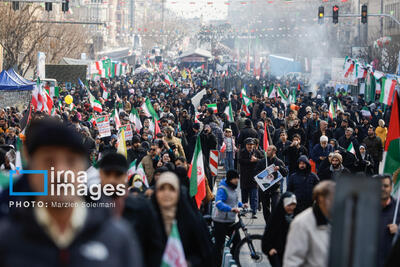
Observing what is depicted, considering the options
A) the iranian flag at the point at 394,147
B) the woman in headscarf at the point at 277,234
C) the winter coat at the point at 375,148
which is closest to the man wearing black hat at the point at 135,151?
the iranian flag at the point at 394,147

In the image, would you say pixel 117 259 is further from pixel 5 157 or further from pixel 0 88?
pixel 0 88

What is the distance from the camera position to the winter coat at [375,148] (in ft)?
56.8

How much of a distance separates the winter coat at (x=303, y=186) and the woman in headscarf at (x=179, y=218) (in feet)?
15.1

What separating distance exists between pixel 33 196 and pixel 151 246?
211 cm

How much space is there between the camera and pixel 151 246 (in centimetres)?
520

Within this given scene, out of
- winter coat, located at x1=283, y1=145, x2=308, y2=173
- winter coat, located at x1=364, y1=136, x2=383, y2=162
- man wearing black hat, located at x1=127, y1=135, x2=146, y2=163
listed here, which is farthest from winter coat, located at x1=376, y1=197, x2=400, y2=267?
winter coat, located at x1=364, y1=136, x2=383, y2=162

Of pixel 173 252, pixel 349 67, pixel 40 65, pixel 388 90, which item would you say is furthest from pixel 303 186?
pixel 40 65

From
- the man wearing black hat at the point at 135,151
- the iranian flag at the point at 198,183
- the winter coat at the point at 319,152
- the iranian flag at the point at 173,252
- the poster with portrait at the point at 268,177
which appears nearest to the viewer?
the iranian flag at the point at 173,252

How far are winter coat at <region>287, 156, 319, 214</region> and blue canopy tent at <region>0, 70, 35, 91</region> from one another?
18987 millimetres

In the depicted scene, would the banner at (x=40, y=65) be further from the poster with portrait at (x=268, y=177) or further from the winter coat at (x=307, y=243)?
the winter coat at (x=307, y=243)

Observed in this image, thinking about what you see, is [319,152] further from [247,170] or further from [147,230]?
[147,230]

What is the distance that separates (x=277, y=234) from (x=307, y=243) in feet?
7.28

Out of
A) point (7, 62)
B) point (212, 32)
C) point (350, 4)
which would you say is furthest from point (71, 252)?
point (350, 4)

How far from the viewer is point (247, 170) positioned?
1393 centimetres
